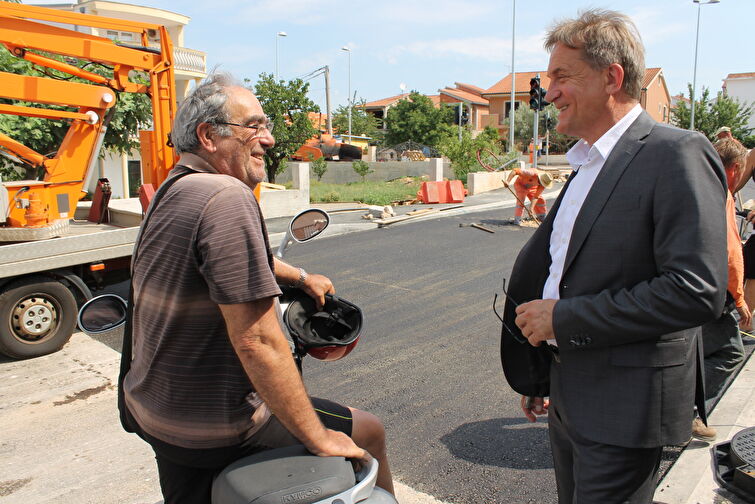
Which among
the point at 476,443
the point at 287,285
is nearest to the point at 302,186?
the point at 476,443

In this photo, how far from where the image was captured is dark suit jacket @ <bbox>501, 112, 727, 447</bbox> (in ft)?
5.54

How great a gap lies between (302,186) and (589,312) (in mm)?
15612

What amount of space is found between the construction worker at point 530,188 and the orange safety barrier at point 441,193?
15.9 feet

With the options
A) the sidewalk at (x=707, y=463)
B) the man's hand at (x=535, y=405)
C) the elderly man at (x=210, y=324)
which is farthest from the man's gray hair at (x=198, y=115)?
the sidewalk at (x=707, y=463)

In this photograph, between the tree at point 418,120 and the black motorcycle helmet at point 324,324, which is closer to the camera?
the black motorcycle helmet at point 324,324

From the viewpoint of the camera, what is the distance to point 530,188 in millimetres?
13555

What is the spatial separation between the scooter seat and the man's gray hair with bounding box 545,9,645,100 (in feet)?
4.81

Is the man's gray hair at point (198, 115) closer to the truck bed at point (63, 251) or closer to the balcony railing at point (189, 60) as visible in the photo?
the truck bed at point (63, 251)

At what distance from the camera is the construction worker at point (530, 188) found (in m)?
13.3

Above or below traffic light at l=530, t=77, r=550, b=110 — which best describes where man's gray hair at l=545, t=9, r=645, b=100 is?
below

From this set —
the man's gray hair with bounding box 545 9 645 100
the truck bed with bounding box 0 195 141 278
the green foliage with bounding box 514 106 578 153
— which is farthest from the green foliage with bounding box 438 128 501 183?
the green foliage with bounding box 514 106 578 153

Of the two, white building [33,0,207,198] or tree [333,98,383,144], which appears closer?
white building [33,0,207,198]

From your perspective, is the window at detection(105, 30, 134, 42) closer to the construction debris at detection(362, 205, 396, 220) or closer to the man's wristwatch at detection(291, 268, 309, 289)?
the construction debris at detection(362, 205, 396, 220)

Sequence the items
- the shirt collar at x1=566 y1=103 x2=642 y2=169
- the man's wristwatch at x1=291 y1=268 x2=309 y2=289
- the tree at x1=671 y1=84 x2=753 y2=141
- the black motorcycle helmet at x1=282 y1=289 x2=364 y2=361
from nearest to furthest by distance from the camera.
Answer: the shirt collar at x1=566 y1=103 x2=642 y2=169, the black motorcycle helmet at x1=282 y1=289 x2=364 y2=361, the man's wristwatch at x1=291 y1=268 x2=309 y2=289, the tree at x1=671 y1=84 x2=753 y2=141
